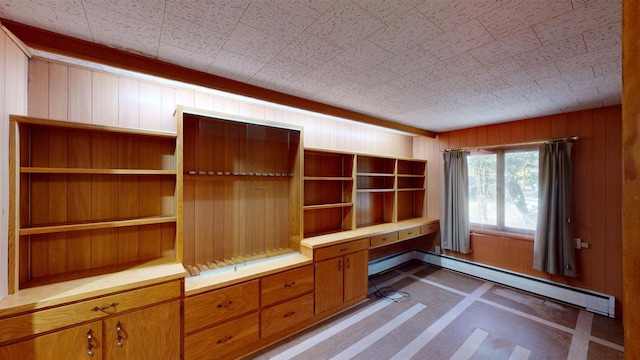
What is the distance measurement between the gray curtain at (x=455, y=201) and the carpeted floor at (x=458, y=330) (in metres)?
0.82

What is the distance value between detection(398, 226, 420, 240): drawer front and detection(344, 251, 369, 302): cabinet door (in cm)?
79

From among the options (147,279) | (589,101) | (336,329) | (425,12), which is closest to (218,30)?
(425,12)

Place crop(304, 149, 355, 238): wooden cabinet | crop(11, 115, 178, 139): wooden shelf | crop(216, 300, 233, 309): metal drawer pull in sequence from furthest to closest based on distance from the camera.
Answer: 1. crop(304, 149, 355, 238): wooden cabinet
2. crop(216, 300, 233, 309): metal drawer pull
3. crop(11, 115, 178, 139): wooden shelf

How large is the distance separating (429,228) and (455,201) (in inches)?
23.9

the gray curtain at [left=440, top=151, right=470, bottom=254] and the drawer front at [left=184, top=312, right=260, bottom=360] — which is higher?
the gray curtain at [left=440, top=151, right=470, bottom=254]

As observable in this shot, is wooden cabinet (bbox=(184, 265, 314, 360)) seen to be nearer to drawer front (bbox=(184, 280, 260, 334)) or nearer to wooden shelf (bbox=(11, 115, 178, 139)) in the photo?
drawer front (bbox=(184, 280, 260, 334))

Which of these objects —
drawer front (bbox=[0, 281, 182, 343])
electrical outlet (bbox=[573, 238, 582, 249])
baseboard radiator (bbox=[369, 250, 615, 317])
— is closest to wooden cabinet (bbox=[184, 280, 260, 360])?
drawer front (bbox=[0, 281, 182, 343])

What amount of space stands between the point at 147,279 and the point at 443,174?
4181 millimetres

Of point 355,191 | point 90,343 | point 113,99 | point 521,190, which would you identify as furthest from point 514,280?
point 113,99

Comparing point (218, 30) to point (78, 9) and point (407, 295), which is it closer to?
point (78, 9)

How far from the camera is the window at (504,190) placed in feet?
11.3

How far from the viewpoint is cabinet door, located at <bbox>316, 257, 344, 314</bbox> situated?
104 inches

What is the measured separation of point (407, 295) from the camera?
10.8 feet

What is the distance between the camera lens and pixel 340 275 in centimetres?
287
